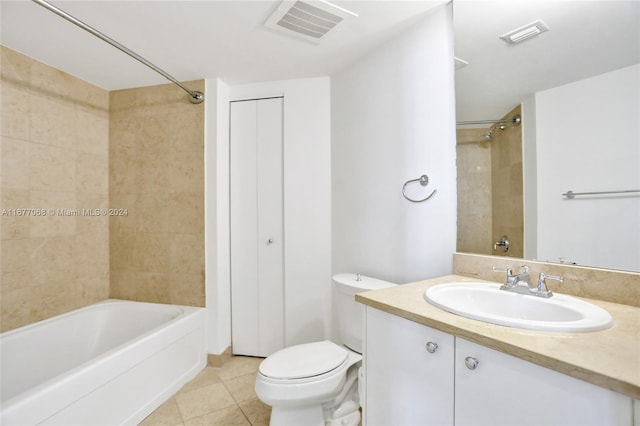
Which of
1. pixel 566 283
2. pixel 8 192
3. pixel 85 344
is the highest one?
pixel 8 192

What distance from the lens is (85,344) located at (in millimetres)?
1995

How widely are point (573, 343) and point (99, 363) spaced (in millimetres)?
1811

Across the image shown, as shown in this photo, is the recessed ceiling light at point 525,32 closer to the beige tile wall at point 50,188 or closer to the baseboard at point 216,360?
the baseboard at point 216,360

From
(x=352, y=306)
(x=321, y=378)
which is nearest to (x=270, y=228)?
(x=352, y=306)

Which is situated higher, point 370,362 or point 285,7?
point 285,7

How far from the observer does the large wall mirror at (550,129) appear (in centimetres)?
93

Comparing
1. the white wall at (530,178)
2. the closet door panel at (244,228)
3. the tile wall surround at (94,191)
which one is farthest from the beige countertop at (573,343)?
the tile wall surround at (94,191)

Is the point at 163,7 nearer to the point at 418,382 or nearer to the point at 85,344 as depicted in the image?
the point at 418,382

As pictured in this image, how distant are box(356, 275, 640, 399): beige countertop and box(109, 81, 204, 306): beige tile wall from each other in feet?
5.81

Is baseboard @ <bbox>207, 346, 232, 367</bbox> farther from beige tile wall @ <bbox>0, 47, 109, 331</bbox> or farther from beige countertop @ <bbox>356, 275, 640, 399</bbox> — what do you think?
beige countertop @ <bbox>356, 275, 640, 399</bbox>

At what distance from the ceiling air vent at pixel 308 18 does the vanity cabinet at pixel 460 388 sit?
4.63 feet

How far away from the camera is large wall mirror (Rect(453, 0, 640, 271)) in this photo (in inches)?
36.7

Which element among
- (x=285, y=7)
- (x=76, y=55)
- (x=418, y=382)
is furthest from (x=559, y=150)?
(x=76, y=55)

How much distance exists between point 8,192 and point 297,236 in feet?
5.92
